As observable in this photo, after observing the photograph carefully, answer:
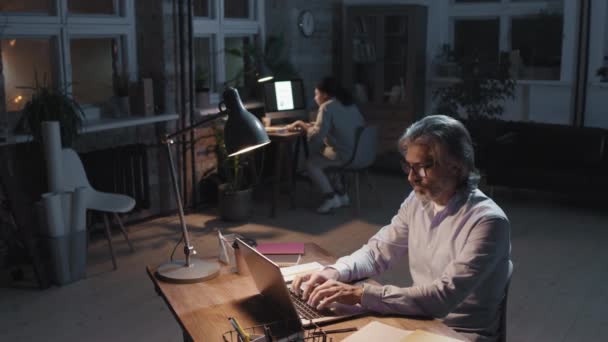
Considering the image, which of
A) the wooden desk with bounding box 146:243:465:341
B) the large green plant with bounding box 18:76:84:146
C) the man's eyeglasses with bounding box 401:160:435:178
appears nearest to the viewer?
the wooden desk with bounding box 146:243:465:341

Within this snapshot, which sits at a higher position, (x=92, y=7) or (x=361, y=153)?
(x=92, y=7)

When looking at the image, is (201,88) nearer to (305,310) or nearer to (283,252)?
(283,252)

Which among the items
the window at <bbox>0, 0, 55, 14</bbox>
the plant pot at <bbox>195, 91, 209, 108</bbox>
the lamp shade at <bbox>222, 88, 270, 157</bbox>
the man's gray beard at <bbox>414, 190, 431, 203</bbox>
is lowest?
the man's gray beard at <bbox>414, 190, 431, 203</bbox>

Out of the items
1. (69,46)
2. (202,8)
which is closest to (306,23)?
(202,8)

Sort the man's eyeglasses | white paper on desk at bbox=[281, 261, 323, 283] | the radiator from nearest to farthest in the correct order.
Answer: the man's eyeglasses < white paper on desk at bbox=[281, 261, 323, 283] < the radiator

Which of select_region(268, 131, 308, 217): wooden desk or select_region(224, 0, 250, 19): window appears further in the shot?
select_region(224, 0, 250, 19): window

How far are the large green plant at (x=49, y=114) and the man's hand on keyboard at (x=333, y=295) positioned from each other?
3.15 meters

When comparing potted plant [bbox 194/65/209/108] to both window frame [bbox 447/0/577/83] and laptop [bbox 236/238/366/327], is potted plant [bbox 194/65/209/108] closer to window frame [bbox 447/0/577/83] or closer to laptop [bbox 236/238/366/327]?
window frame [bbox 447/0/577/83]

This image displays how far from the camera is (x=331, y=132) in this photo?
638cm

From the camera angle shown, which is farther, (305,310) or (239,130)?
(239,130)

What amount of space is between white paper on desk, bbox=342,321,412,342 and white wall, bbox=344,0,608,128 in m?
6.06

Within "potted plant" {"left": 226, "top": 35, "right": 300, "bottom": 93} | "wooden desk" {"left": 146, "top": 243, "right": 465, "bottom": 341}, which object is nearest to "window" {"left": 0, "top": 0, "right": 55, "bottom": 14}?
"potted plant" {"left": 226, "top": 35, "right": 300, "bottom": 93}

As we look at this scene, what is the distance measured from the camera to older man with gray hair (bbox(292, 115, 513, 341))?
6.91 feet

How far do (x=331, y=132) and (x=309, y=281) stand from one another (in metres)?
4.20
